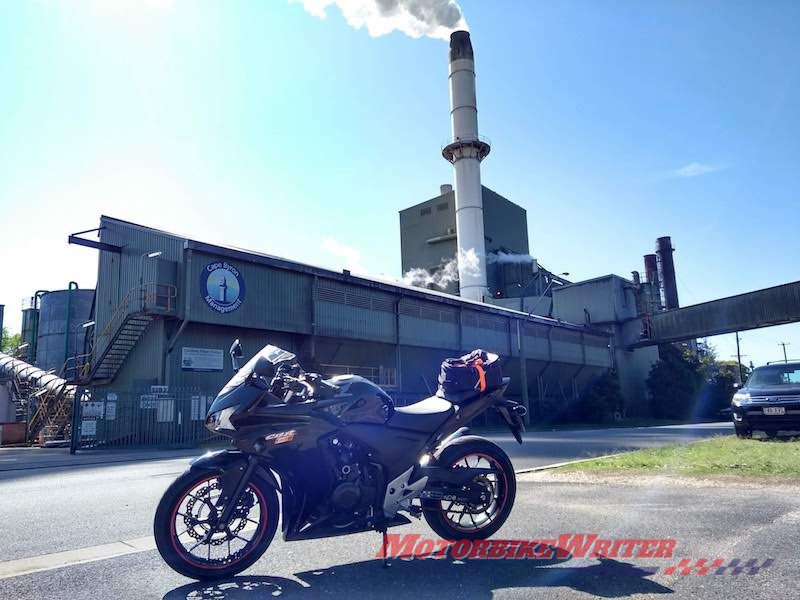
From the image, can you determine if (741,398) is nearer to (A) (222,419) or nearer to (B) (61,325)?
(A) (222,419)

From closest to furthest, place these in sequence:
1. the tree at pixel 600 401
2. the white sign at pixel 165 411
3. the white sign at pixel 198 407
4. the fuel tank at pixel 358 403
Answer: the fuel tank at pixel 358 403, the white sign at pixel 165 411, the white sign at pixel 198 407, the tree at pixel 600 401

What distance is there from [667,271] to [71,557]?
2372 inches

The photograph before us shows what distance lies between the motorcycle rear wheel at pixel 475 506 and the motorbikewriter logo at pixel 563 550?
9 cm

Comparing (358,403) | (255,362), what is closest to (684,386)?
(358,403)

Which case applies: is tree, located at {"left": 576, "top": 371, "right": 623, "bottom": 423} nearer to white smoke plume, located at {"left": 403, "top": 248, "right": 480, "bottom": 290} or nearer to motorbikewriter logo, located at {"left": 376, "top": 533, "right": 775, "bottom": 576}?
white smoke plume, located at {"left": 403, "top": 248, "right": 480, "bottom": 290}

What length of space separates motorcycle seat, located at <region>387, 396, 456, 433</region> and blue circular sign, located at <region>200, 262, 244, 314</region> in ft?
69.2

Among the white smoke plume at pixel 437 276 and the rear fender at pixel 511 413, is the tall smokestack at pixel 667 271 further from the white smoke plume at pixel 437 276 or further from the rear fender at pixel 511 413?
the rear fender at pixel 511 413

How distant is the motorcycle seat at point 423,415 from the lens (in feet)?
13.6

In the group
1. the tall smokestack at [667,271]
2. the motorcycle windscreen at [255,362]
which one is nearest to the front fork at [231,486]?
the motorcycle windscreen at [255,362]

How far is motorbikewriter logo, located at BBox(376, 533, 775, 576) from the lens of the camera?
3562 millimetres

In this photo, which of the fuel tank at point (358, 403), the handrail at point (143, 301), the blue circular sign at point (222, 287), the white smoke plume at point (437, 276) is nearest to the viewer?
the fuel tank at point (358, 403)

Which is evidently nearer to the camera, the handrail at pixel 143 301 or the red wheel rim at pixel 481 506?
the red wheel rim at pixel 481 506

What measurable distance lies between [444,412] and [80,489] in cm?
611

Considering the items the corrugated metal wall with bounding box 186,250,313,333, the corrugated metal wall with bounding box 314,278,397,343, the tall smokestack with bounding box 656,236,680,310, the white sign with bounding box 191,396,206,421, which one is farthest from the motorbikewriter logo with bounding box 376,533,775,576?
the tall smokestack with bounding box 656,236,680,310
